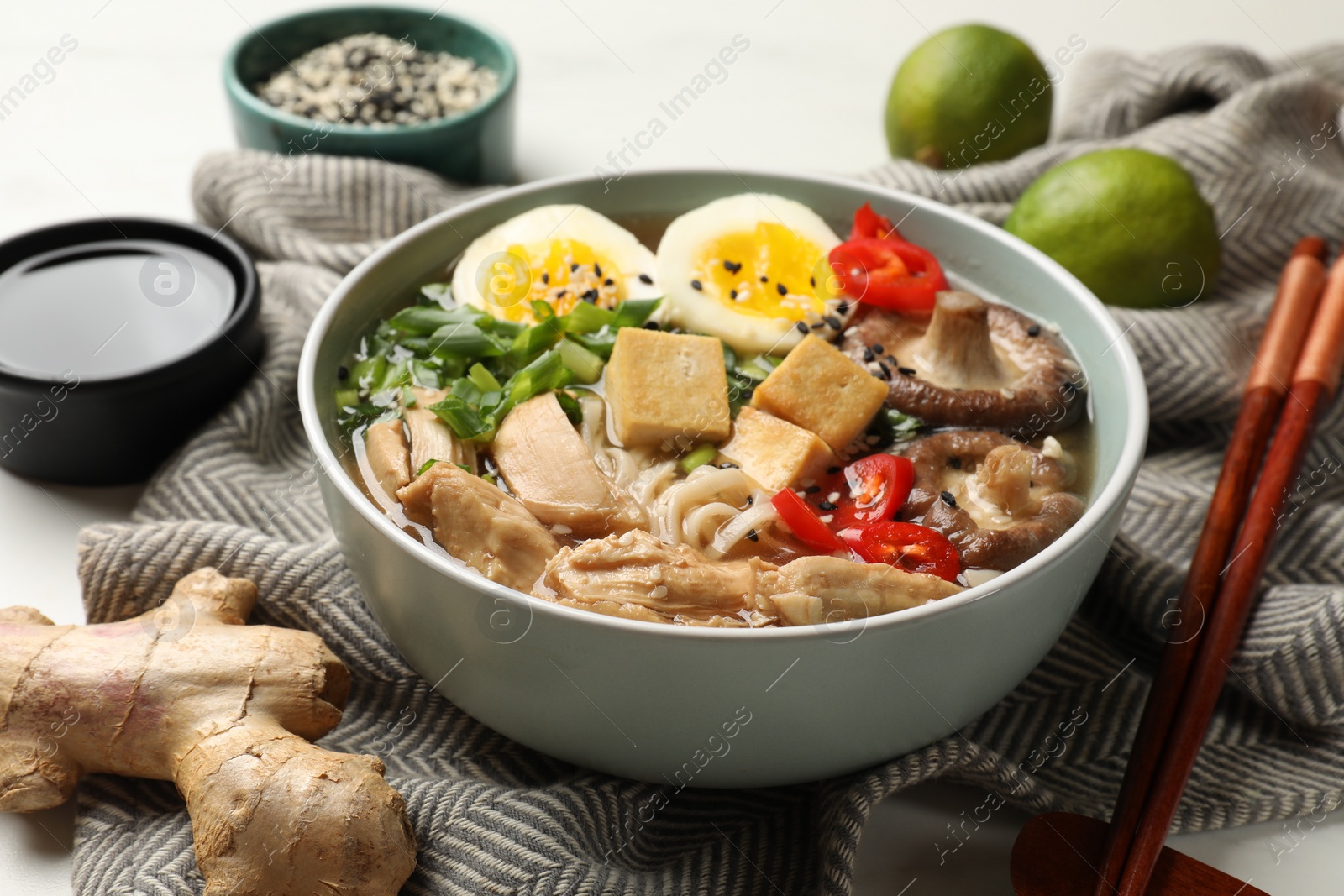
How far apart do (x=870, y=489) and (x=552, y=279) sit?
2.69 feet

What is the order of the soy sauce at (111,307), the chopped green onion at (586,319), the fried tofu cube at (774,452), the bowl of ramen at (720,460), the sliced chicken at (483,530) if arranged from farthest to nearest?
the soy sauce at (111,307) → the chopped green onion at (586,319) → the fried tofu cube at (774,452) → the sliced chicken at (483,530) → the bowl of ramen at (720,460)

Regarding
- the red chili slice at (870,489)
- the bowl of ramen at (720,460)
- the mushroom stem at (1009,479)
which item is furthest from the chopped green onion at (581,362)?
the mushroom stem at (1009,479)

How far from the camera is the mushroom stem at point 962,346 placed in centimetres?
221

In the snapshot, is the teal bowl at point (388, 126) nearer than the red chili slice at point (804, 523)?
No

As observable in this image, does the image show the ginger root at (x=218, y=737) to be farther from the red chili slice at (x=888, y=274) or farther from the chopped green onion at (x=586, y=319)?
the red chili slice at (x=888, y=274)

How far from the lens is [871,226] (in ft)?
8.20

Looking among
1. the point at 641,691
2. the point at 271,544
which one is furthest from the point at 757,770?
the point at 271,544

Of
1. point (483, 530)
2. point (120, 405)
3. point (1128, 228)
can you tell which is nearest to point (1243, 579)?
point (1128, 228)

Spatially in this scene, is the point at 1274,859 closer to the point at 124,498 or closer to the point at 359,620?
the point at 359,620

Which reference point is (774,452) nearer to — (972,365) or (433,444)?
(972,365)

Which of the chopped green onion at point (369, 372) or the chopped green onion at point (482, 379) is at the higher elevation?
the chopped green onion at point (482, 379)

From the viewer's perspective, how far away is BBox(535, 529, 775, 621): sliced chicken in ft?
5.73

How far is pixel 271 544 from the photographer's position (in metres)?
2.19

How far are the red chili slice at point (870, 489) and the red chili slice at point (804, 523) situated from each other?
Result: 0.07m
